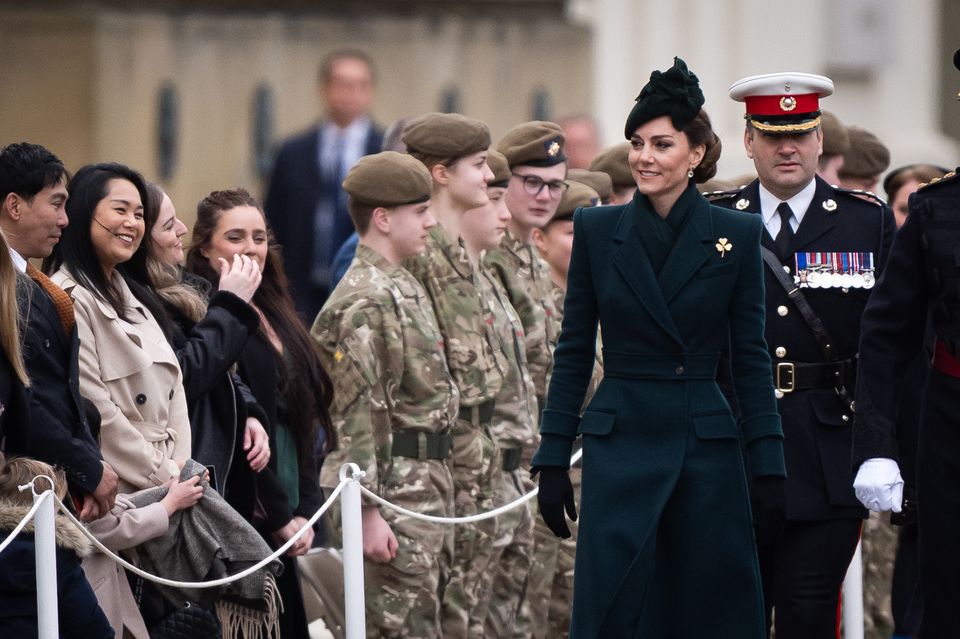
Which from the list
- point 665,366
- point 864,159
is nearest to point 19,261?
point 665,366

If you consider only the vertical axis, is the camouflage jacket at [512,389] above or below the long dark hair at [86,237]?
below

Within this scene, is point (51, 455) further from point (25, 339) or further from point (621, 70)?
point (621, 70)

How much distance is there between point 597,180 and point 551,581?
1.78 meters

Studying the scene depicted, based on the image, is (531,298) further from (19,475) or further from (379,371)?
(19,475)

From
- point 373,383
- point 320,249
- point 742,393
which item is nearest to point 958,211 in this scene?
point 742,393

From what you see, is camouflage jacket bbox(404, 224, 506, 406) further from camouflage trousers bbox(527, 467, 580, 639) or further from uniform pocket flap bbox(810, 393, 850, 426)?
uniform pocket flap bbox(810, 393, 850, 426)

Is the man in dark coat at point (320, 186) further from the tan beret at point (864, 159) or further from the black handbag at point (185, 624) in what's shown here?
the black handbag at point (185, 624)

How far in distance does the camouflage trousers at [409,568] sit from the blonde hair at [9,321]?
180 centimetres

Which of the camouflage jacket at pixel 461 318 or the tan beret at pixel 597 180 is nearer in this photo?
the camouflage jacket at pixel 461 318

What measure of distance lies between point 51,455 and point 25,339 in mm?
334

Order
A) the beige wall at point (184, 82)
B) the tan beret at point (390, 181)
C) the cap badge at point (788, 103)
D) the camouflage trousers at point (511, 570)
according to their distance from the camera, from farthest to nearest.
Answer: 1. the beige wall at point (184, 82)
2. the camouflage trousers at point (511, 570)
3. the tan beret at point (390, 181)
4. the cap badge at point (788, 103)

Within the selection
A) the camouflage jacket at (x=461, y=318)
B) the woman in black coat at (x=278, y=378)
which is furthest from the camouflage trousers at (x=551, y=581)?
the woman in black coat at (x=278, y=378)

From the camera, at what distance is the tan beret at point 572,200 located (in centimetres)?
923

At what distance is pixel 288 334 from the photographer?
8055mm
